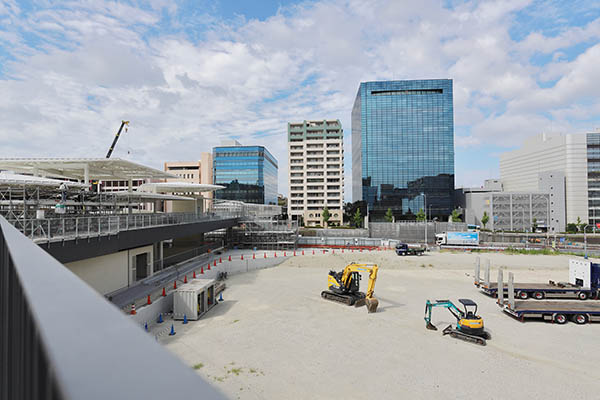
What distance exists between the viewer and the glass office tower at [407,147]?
87.9m

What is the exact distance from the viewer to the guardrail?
13.9 m

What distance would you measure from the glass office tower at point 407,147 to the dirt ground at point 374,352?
64886mm

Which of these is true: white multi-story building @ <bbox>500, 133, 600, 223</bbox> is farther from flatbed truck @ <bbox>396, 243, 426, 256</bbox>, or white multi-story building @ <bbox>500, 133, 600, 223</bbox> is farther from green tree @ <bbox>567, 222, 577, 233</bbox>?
flatbed truck @ <bbox>396, 243, 426, 256</bbox>

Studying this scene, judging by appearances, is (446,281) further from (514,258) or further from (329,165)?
(329,165)

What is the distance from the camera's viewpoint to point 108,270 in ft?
69.6

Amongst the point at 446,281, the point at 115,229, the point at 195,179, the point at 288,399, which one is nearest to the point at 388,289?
the point at 446,281

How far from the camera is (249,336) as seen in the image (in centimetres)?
1664

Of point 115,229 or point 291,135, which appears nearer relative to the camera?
point 115,229

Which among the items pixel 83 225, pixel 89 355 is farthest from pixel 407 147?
pixel 89 355

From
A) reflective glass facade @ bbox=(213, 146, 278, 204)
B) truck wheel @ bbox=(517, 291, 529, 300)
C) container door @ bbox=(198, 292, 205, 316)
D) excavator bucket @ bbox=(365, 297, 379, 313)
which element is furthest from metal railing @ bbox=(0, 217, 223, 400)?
reflective glass facade @ bbox=(213, 146, 278, 204)

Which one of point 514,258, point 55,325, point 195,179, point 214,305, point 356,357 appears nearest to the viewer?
point 55,325

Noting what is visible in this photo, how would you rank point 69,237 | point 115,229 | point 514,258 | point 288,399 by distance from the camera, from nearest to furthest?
point 288,399
point 69,237
point 115,229
point 514,258

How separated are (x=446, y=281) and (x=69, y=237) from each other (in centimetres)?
2921

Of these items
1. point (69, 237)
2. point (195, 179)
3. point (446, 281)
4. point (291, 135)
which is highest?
point (291, 135)
